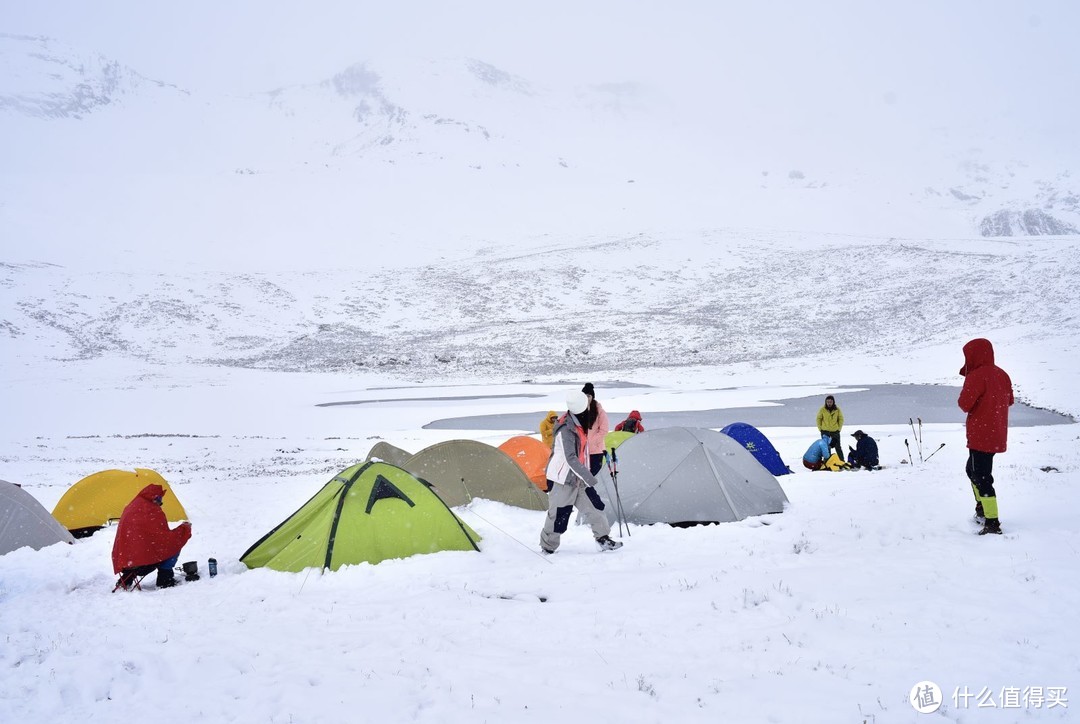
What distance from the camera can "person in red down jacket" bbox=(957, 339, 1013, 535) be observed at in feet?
25.0

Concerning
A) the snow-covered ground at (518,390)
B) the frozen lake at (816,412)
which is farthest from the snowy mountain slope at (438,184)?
the frozen lake at (816,412)

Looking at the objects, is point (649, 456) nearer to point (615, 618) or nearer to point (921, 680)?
point (615, 618)

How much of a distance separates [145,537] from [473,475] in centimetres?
545

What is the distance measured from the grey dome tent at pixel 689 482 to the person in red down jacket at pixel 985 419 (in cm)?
331

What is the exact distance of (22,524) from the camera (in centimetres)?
1059

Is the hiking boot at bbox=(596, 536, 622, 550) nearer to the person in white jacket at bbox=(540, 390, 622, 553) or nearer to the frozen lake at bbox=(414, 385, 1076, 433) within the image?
the person in white jacket at bbox=(540, 390, 622, 553)

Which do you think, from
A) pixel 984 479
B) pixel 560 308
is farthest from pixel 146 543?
pixel 560 308

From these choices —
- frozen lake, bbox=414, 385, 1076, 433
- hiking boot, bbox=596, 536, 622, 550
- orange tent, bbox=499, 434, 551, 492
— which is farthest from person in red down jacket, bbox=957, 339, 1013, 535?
frozen lake, bbox=414, 385, 1076, 433

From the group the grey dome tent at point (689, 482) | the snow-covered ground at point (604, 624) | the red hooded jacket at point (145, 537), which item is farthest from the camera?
the grey dome tent at point (689, 482)

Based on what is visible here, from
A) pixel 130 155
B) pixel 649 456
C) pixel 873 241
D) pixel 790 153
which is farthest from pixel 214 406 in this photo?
pixel 790 153

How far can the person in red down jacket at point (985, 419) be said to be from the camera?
7.62 m

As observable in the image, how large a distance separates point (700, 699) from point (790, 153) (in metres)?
203

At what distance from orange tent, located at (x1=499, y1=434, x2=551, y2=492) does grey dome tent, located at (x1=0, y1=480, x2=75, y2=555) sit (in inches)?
321

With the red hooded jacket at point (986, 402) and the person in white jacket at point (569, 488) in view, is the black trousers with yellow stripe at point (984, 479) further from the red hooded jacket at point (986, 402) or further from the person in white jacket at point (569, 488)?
the person in white jacket at point (569, 488)
